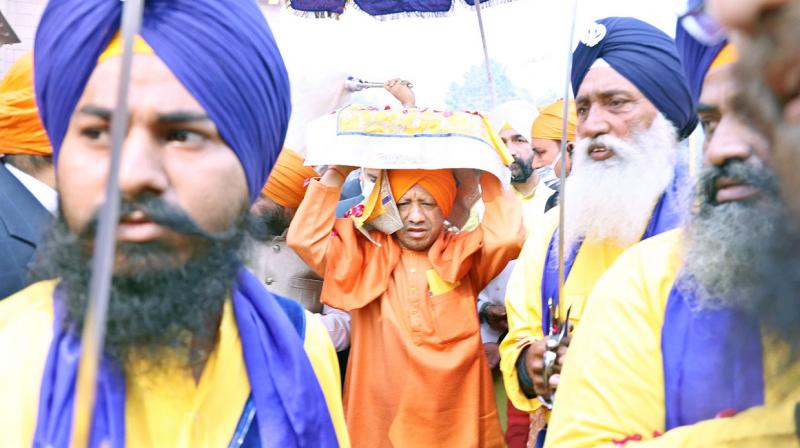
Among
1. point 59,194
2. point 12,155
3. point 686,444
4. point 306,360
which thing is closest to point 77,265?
point 59,194

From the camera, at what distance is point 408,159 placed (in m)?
5.09

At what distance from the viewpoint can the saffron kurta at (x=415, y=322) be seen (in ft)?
15.7

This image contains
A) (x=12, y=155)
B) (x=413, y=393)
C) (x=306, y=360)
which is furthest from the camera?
(x=413, y=393)

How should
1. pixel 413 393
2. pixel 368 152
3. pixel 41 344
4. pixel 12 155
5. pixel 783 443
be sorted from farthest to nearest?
pixel 368 152 → pixel 413 393 → pixel 12 155 → pixel 41 344 → pixel 783 443

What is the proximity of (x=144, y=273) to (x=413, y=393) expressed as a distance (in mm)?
2981

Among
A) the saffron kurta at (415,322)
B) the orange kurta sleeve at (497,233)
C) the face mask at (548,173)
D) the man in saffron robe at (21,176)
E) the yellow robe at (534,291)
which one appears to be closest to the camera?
the man in saffron robe at (21,176)

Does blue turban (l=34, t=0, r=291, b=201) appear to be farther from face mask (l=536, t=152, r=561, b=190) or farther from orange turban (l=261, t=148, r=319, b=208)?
face mask (l=536, t=152, r=561, b=190)

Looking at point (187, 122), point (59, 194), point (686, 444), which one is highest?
point (187, 122)

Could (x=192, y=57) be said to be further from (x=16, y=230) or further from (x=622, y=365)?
(x=16, y=230)

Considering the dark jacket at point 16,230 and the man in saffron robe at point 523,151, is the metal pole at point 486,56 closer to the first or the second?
the man in saffron robe at point 523,151

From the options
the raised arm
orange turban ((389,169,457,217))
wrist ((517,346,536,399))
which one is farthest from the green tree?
wrist ((517,346,536,399))

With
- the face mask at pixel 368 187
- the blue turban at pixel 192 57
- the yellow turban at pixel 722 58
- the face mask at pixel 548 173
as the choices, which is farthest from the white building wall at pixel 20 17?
the yellow turban at pixel 722 58

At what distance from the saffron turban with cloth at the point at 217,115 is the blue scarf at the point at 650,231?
1662 mm

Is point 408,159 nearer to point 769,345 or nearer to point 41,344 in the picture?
point 41,344
